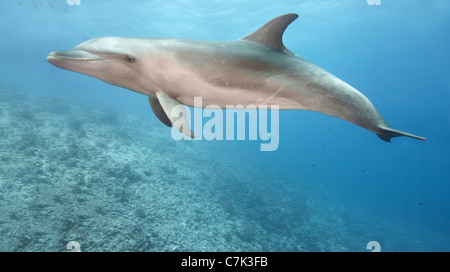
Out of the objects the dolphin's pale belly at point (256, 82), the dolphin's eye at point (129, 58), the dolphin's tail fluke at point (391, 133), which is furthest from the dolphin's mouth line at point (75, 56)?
the dolphin's tail fluke at point (391, 133)

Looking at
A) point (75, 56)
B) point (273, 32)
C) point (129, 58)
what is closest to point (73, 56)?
point (75, 56)

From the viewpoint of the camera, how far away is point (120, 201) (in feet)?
24.6

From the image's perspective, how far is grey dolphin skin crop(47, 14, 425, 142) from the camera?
8.24 ft

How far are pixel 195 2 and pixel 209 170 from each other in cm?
2166

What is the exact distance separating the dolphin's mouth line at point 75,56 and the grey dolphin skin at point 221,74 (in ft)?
0.03

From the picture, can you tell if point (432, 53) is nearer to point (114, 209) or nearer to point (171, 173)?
point (171, 173)

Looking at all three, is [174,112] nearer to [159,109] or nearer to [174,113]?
[174,113]

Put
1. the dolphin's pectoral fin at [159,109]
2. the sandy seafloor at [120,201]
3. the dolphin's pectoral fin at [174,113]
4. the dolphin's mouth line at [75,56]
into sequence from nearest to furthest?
the dolphin's mouth line at [75,56], the dolphin's pectoral fin at [174,113], the dolphin's pectoral fin at [159,109], the sandy seafloor at [120,201]

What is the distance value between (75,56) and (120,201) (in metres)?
6.58

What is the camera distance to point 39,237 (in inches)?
199

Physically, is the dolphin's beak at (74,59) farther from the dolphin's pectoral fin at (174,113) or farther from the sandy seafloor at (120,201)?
the sandy seafloor at (120,201)

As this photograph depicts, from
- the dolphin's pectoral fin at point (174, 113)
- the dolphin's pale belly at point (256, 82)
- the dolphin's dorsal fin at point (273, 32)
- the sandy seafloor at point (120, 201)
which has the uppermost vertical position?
the dolphin's dorsal fin at point (273, 32)

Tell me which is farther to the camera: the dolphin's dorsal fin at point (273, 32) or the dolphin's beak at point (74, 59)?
the dolphin's dorsal fin at point (273, 32)

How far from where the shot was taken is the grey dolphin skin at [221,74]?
8.24 ft
